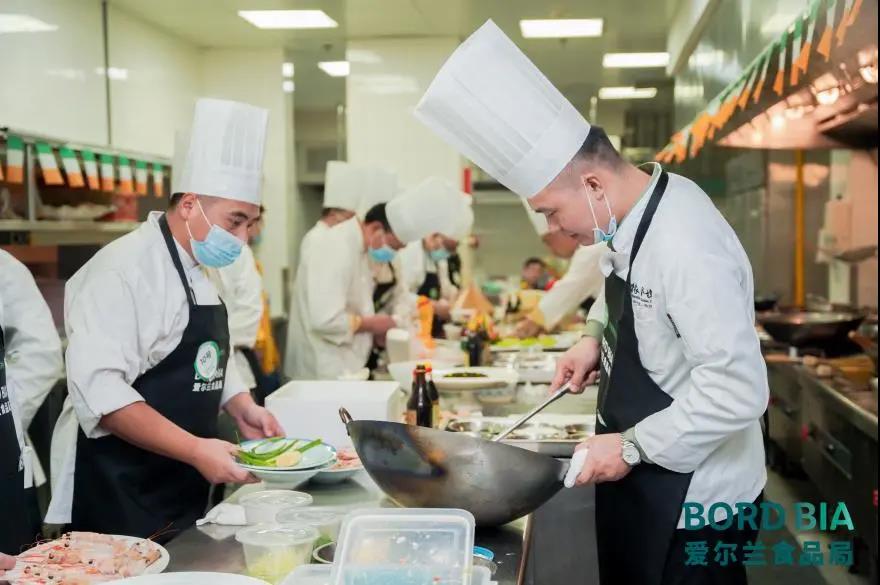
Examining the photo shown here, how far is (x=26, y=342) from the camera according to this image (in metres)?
2.58

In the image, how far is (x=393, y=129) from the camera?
785 centimetres

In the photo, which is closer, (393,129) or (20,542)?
(20,542)

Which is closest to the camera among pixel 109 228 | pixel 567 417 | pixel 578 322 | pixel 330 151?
pixel 567 417

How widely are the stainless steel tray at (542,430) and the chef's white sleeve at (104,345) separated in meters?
0.92

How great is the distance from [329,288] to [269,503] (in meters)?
2.67

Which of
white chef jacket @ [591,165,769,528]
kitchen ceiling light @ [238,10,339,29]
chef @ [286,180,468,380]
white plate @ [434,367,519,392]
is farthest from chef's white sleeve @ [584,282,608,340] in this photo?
kitchen ceiling light @ [238,10,339,29]

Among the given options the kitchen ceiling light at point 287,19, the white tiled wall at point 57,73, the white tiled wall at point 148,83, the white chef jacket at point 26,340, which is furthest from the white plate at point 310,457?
the kitchen ceiling light at point 287,19

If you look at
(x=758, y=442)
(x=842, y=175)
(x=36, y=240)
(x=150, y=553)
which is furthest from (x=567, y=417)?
(x=842, y=175)

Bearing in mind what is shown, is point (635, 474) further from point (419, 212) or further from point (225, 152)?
point (419, 212)

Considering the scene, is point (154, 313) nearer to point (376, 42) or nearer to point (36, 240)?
point (36, 240)

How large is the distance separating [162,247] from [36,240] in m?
2.31

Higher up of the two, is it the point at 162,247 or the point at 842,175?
the point at 842,175

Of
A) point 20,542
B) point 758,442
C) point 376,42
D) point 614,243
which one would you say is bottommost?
point 20,542

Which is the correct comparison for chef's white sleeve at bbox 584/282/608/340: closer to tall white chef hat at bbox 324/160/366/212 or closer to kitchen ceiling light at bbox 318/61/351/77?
tall white chef hat at bbox 324/160/366/212
